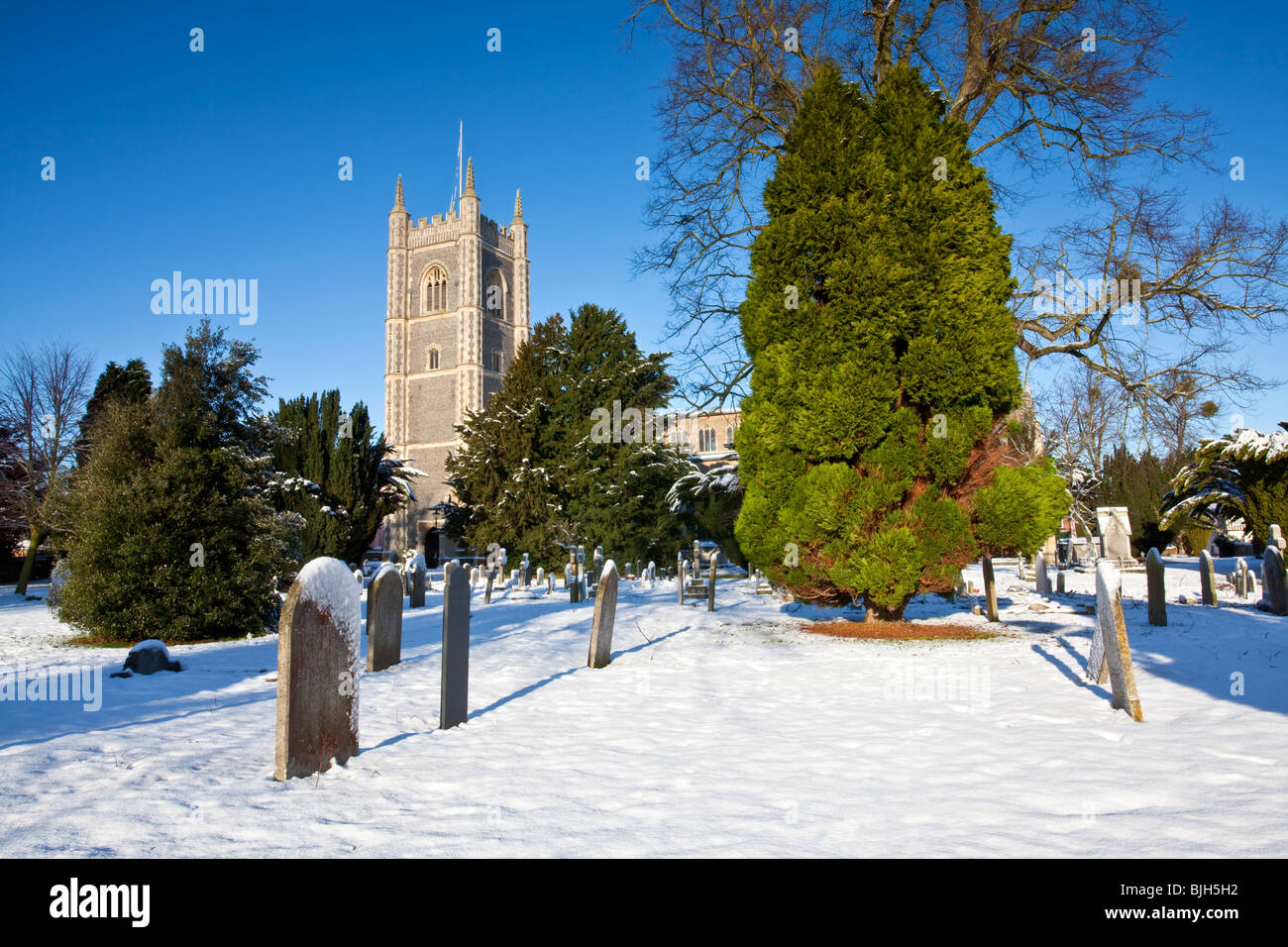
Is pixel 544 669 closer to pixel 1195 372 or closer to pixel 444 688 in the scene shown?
pixel 444 688

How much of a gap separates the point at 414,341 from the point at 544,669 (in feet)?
195

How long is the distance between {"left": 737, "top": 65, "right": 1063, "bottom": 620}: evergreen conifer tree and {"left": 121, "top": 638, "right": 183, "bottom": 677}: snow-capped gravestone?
7369mm

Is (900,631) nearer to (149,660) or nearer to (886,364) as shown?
(886,364)

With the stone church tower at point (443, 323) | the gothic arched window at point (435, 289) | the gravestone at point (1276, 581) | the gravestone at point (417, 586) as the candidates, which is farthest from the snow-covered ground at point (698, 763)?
the gothic arched window at point (435, 289)

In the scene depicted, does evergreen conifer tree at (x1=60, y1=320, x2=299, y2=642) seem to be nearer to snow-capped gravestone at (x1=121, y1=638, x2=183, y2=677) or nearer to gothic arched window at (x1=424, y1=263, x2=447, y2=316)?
snow-capped gravestone at (x1=121, y1=638, x2=183, y2=677)

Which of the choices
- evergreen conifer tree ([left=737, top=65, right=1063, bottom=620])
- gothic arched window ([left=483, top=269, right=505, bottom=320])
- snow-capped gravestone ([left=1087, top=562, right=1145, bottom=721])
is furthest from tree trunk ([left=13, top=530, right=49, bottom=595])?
gothic arched window ([left=483, top=269, right=505, bottom=320])

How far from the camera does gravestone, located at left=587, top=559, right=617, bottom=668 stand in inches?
311

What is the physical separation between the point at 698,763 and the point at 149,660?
19.6ft

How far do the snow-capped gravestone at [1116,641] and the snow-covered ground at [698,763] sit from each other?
18 centimetres

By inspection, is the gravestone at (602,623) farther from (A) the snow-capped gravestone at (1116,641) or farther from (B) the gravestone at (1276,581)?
(B) the gravestone at (1276,581)

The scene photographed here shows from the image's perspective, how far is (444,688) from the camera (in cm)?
511

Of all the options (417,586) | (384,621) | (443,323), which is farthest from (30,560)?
(443,323)

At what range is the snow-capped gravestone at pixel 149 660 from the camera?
22.9 feet
